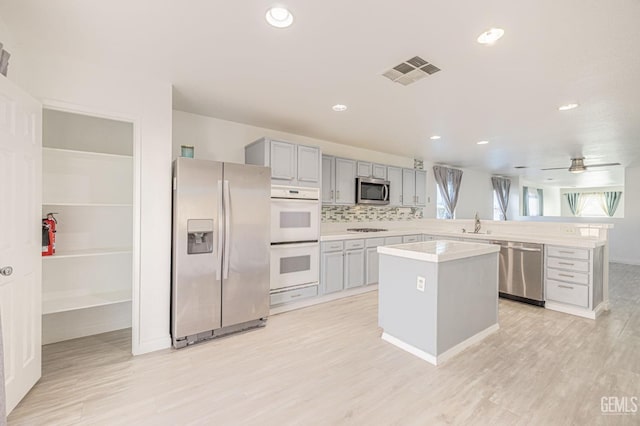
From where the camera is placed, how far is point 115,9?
1.73 metres

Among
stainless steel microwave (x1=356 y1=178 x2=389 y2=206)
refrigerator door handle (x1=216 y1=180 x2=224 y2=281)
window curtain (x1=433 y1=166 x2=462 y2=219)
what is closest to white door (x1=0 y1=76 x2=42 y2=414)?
refrigerator door handle (x1=216 y1=180 x2=224 y2=281)

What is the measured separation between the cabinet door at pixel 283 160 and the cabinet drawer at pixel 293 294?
1.49m

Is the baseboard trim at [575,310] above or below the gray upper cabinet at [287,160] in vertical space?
below

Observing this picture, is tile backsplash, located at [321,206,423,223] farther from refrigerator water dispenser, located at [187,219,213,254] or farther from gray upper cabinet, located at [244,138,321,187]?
refrigerator water dispenser, located at [187,219,213,254]

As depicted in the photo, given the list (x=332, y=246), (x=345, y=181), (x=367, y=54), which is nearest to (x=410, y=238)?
(x=345, y=181)

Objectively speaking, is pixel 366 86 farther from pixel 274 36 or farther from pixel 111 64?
pixel 111 64

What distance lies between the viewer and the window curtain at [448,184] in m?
6.91

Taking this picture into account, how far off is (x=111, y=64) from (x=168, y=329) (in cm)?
245

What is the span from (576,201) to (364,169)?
12606 millimetres

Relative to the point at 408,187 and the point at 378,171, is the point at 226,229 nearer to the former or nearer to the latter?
the point at 378,171

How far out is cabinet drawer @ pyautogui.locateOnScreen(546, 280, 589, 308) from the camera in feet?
11.6

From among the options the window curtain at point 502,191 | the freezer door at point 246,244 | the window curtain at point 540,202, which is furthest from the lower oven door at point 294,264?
the window curtain at point 540,202

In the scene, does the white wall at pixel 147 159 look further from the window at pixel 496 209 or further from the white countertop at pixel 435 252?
the window at pixel 496 209

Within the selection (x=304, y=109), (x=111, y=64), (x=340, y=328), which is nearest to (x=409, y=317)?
(x=340, y=328)
